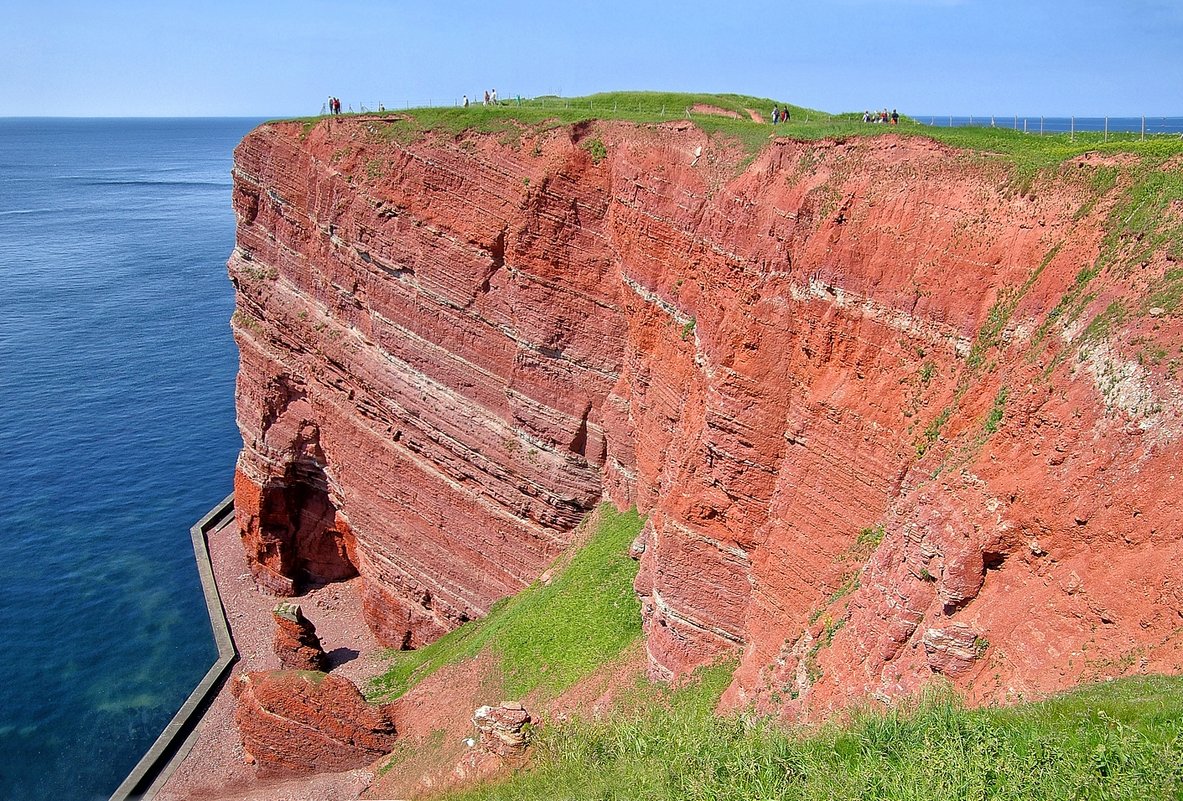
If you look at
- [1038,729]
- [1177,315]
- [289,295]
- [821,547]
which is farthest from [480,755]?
[289,295]

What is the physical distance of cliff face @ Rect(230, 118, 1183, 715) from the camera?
48.1ft

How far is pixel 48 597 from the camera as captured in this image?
4453cm

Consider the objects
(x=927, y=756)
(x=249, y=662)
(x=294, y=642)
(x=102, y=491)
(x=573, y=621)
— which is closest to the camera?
(x=927, y=756)

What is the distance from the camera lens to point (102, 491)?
53.7m

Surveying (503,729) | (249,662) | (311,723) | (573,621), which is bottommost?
(249,662)

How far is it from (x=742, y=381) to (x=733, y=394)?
44 centimetres

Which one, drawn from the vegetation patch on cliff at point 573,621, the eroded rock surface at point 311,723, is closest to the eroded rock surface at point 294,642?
the eroded rock surface at point 311,723

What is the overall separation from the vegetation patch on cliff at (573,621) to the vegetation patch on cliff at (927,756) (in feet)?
35.8

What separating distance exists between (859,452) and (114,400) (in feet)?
199

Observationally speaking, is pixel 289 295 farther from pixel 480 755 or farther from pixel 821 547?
pixel 821 547

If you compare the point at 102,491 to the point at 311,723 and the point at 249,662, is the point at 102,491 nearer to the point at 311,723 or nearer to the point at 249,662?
the point at 249,662

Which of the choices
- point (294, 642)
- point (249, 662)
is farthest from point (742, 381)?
point (249, 662)

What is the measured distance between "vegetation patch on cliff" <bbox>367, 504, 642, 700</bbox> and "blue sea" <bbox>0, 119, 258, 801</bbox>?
54.6 feet

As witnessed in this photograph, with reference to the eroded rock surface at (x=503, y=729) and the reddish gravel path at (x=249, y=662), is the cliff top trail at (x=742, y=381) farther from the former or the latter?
the eroded rock surface at (x=503, y=729)
